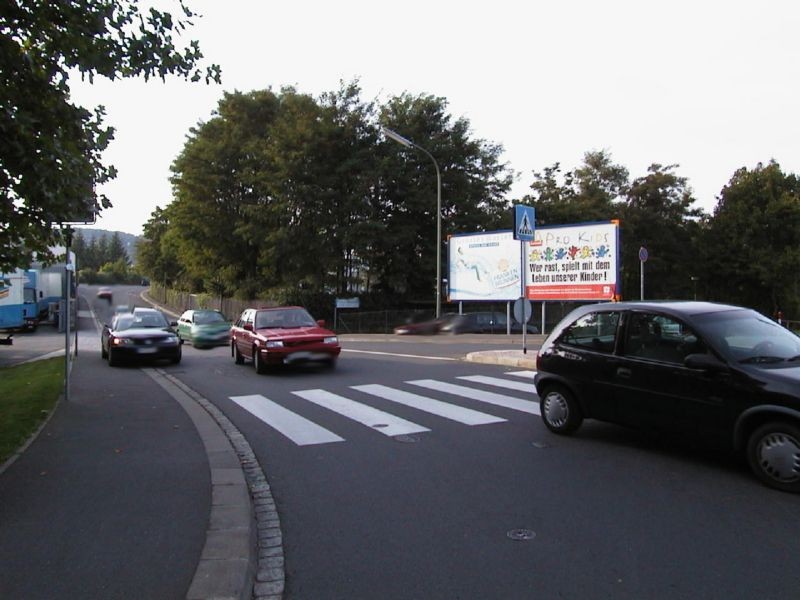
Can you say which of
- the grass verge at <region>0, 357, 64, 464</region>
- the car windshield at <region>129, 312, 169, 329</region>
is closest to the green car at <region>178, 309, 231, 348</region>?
the car windshield at <region>129, 312, 169, 329</region>

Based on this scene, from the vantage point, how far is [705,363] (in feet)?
17.8

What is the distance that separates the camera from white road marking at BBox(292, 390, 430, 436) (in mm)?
7730

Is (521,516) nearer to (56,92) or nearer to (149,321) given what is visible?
(56,92)

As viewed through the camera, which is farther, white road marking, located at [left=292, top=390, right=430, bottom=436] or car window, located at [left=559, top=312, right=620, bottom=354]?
white road marking, located at [left=292, top=390, right=430, bottom=436]

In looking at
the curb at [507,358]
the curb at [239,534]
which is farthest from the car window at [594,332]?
the curb at [507,358]

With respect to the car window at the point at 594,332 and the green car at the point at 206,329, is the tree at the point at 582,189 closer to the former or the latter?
the green car at the point at 206,329

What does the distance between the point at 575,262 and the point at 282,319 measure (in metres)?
14.7

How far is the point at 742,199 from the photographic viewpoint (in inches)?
1859

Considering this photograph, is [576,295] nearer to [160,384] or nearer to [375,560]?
[160,384]

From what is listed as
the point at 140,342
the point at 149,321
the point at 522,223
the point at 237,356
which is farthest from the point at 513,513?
the point at 149,321

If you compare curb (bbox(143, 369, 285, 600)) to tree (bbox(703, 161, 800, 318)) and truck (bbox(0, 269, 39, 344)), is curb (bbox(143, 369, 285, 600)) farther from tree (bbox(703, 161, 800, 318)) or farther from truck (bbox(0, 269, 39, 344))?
tree (bbox(703, 161, 800, 318))

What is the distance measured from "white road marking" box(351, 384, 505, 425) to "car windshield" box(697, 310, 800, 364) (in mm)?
3130

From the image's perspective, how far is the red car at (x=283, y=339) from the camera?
1374 cm

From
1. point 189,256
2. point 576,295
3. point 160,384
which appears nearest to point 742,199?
point 576,295
